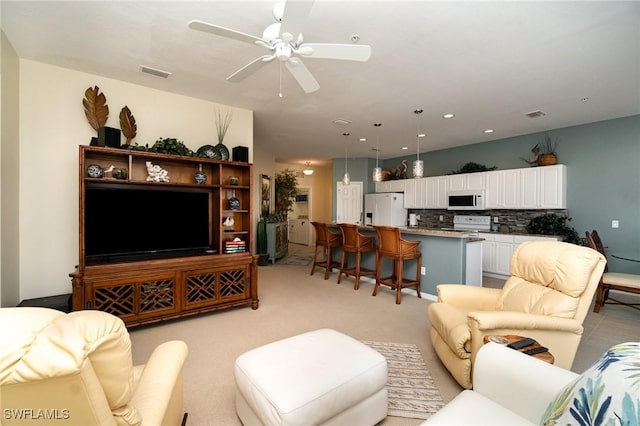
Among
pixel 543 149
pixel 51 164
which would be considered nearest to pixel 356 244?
pixel 51 164

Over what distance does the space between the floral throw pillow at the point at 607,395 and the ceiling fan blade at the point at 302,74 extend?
2.19 meters

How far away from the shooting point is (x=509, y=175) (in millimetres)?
5484

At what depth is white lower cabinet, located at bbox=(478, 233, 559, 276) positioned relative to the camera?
205 inches

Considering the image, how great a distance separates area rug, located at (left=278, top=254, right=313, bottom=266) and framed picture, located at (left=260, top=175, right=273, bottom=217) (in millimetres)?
1293

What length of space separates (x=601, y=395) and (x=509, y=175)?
5.69 metres

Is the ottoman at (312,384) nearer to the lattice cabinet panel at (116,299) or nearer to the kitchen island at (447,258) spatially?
the lattice cabinet panel at (116,299)

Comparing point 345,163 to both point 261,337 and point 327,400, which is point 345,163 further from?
point 327,400

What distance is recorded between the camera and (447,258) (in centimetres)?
401

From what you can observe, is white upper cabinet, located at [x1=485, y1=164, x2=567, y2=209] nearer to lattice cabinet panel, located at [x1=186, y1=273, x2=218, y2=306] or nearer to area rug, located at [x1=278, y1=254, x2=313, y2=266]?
area rug, located at [x1=278, y1=254, x2=313, y2=266]

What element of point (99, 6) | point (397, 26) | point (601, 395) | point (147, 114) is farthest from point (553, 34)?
point (147, 114)

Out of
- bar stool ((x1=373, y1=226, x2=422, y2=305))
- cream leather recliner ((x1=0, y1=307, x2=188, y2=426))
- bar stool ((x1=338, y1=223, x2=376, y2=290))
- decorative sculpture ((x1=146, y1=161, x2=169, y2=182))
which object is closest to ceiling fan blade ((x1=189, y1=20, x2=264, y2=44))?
cream leather recliner ((x1=0, y1=307, x2=188, y2=426))

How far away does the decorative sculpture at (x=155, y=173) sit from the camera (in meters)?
3.20

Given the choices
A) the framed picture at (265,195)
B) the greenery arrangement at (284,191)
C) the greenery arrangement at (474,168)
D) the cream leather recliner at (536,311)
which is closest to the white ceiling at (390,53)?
the greenery arrangement at (474,168)

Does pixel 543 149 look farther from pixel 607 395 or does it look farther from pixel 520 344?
pixel 607 395
